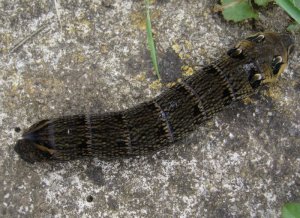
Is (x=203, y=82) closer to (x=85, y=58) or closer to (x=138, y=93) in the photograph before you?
(x=138, y=93)

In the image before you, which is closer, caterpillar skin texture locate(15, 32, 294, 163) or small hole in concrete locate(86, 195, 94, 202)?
caterpillar skin texture locate(15, 32, 294, 163)

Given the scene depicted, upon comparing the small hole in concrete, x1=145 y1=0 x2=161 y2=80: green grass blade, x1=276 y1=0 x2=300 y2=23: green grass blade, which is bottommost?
the small hole in concrete

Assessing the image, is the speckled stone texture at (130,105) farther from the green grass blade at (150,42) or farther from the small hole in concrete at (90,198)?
the green grass blade at (150,42)

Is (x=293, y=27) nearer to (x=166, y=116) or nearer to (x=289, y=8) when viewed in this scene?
(x=289, y=8)

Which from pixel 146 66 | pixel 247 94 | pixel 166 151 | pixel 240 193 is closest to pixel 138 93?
pixel 146 66

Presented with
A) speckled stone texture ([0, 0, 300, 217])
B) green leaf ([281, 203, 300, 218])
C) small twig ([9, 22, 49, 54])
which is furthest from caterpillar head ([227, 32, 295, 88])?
small twig ([9, 22, 49, 54])

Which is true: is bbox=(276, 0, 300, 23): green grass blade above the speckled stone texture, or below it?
above

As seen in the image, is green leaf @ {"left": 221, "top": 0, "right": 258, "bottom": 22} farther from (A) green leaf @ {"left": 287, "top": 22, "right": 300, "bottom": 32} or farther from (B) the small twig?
(B) the small twig
